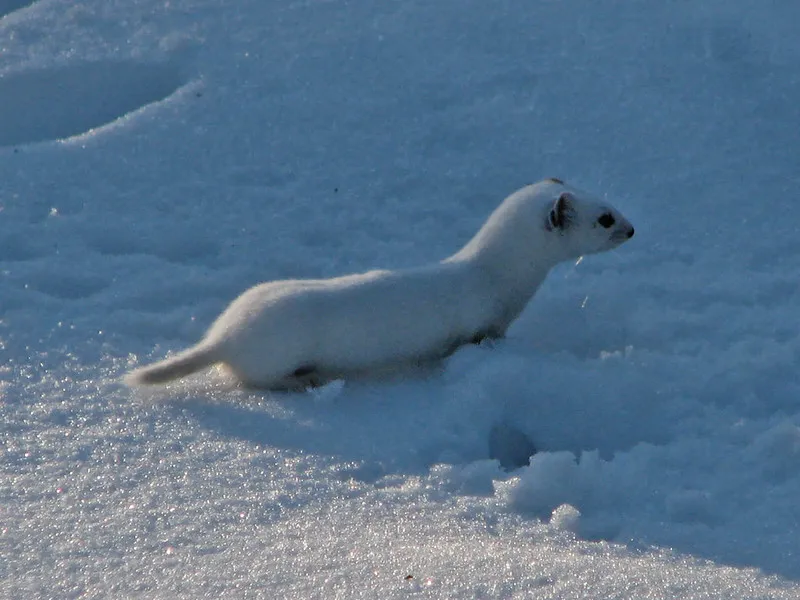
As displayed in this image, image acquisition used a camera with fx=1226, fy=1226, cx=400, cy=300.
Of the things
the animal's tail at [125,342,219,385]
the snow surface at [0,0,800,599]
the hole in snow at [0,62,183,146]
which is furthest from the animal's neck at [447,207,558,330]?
the hole in snow at [0,62,183,146]

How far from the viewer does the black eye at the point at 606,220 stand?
5.27 m

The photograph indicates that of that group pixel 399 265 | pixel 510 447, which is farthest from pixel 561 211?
pixel 510 447

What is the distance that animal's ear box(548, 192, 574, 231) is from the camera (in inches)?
205

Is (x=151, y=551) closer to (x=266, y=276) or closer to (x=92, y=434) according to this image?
(x=92, y=434)

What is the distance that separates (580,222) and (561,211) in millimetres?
107

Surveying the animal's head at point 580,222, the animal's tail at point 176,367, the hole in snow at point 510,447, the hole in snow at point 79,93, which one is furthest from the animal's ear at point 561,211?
the hole in snow at point 79,93

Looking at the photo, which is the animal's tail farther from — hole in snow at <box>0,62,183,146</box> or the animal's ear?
hole in snow at <box>0,62,183,146</box>

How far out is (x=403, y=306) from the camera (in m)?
4.82

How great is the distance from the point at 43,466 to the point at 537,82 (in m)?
3.65

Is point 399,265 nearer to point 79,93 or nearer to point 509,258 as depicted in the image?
point 509,258

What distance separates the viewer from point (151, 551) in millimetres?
3297

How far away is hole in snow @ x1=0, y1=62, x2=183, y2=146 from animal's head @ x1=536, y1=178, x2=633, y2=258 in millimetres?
2454

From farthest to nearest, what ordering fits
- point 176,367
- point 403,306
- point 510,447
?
point 403,306 < point 176,367 < point 510,447

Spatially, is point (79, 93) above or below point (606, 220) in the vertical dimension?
above
